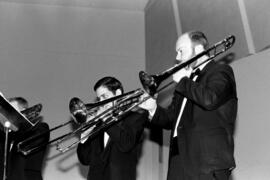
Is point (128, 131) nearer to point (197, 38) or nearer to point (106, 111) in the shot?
point (106, 111)

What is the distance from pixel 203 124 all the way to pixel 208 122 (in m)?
0.03

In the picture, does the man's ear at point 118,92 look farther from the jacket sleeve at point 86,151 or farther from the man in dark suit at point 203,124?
the man in dark suit at point 203,124

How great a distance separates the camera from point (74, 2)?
234 inches

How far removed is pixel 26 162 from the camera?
151 inches

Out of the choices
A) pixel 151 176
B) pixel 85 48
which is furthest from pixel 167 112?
pixel 85 48

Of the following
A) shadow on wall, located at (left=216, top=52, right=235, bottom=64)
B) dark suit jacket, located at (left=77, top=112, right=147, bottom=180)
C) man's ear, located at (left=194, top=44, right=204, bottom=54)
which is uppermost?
shadow on wall, located at (left=216, top=52, right=235, bottom=64)

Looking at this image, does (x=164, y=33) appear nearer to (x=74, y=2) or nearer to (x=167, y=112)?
(x=74, y=2)

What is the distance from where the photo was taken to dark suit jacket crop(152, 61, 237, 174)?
245cm

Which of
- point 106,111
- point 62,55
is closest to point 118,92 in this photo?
point 106,111

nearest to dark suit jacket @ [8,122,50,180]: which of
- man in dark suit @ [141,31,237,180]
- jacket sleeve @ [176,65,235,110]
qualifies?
man in dark suit @ [141,31,237,180]

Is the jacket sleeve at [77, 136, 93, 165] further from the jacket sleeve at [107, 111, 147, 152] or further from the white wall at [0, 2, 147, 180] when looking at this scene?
the white wall at [0, 2, 147, 180]

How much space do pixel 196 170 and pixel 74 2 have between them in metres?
4.03

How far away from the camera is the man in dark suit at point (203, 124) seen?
96.3 inches

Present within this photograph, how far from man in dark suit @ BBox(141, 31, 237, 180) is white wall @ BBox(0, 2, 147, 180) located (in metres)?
2.95
